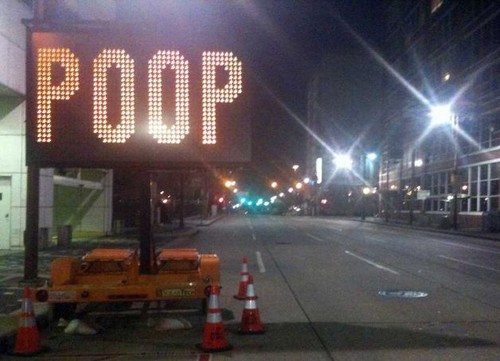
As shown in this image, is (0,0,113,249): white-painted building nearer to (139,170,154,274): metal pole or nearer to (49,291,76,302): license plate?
(139,170,154,274): metal pole

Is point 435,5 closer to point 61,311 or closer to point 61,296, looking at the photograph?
point 61,311

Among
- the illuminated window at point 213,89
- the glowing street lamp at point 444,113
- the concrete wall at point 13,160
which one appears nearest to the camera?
the illuminated window at point 213,89

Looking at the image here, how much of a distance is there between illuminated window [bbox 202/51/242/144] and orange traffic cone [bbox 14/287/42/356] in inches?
132

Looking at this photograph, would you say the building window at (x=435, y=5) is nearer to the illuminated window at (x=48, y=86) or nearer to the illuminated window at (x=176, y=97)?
the illuminated window at (x=176, y=97)

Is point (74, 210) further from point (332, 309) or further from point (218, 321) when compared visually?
point (218, 321)

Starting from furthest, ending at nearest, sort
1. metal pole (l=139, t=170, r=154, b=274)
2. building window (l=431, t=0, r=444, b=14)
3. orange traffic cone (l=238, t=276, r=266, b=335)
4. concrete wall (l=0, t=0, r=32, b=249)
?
building window (l=431, t=0, r=444, b=14)
concrete wall (l=0, t=0, r=32, b=249)
metal pole (l=139, t=170, r=154, b=274)
orange traffic cone (l=238, t=276, r=266, b=335)

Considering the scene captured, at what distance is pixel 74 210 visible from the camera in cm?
3600

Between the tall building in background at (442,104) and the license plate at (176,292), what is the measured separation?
4045 cm

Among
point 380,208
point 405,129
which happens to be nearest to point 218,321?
point 405,129

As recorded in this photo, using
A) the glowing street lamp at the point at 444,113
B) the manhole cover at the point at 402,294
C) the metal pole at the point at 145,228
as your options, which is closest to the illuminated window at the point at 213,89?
the metal pole at the point at 145,228

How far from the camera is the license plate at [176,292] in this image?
11469mm

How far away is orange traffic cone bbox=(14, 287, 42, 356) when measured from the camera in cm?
943

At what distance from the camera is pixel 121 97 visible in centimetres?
1088

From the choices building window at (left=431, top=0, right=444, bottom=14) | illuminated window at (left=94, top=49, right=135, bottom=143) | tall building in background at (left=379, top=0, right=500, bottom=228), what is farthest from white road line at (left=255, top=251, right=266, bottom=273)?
building window at (left=431, top=0, right=444, bottom=14)
